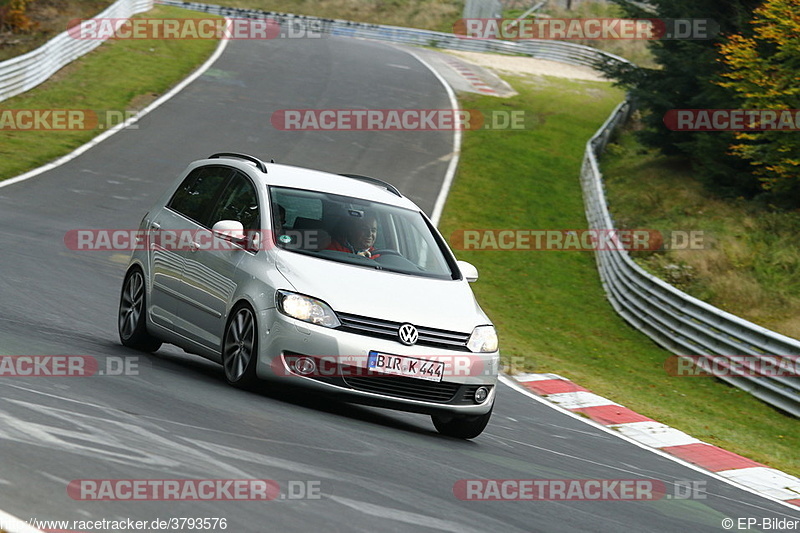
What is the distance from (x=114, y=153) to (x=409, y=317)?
1842 cm

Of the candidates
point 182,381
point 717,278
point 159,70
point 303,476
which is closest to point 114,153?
point 159,70

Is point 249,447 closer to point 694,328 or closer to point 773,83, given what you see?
point 694,328

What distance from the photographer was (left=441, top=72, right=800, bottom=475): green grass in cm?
1381

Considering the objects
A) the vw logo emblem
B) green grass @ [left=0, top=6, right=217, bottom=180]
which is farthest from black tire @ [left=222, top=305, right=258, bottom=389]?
green grass @ [left=0, top=6, right=217, bottom=180]

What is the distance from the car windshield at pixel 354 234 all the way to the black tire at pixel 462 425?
3.73 feet

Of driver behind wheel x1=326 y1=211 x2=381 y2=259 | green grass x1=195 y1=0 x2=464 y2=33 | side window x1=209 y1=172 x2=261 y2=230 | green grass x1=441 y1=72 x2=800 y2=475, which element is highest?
green grass x1=195 y1=0 x2=464 y2=33

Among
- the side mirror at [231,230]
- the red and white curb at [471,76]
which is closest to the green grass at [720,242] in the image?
the side mirror at [231,230]

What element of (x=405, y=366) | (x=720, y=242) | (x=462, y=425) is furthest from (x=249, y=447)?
(x=720, y=242)

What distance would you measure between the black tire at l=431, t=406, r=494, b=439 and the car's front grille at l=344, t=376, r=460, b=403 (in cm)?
43

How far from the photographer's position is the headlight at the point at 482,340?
860cm

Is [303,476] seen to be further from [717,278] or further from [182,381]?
[717,278]

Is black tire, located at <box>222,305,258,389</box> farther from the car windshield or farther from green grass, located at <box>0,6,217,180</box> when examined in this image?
green grass, located at <box>0,6,217,180</box>

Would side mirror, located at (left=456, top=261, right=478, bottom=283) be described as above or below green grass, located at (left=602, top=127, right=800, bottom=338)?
above

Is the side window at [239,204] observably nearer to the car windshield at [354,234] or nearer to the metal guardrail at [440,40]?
the car windshield at [354,234]
